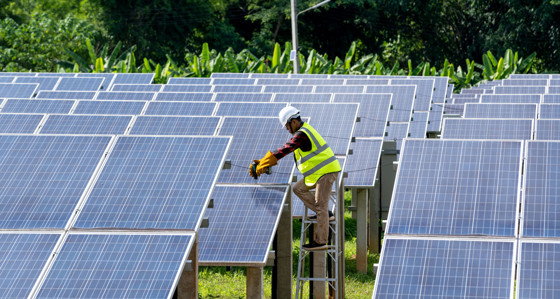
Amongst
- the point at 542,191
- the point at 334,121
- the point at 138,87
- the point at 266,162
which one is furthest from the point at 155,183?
the point at 138,87

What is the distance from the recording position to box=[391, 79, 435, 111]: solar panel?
19891 mm

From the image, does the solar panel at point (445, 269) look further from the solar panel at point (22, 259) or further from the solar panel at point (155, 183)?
the solar panel at point (22, 259)

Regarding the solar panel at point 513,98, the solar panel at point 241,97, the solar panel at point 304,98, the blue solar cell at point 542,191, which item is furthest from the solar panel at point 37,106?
the blue solar cell at point 542,191

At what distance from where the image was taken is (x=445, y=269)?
24.8 feet

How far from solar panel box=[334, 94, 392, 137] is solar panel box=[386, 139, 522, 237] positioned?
21.8 ft

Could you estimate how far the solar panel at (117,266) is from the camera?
24.8ft

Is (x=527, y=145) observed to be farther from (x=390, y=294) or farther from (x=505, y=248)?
(x=390, y=294)

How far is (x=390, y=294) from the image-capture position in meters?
7.40

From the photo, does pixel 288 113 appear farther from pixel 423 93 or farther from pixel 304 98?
pixel 423 93

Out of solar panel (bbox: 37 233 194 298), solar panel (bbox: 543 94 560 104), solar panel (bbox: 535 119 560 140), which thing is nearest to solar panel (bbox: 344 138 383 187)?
solar panel (bbox: 535 119 560 140)

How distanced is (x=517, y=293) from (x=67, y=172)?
414cm

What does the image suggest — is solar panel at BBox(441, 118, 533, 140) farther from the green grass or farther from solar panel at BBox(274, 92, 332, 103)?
solar panel at BBox(274, 92, 332, 103)

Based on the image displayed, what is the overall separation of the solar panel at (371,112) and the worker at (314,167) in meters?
4.98

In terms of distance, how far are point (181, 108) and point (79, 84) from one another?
859 centimetres
